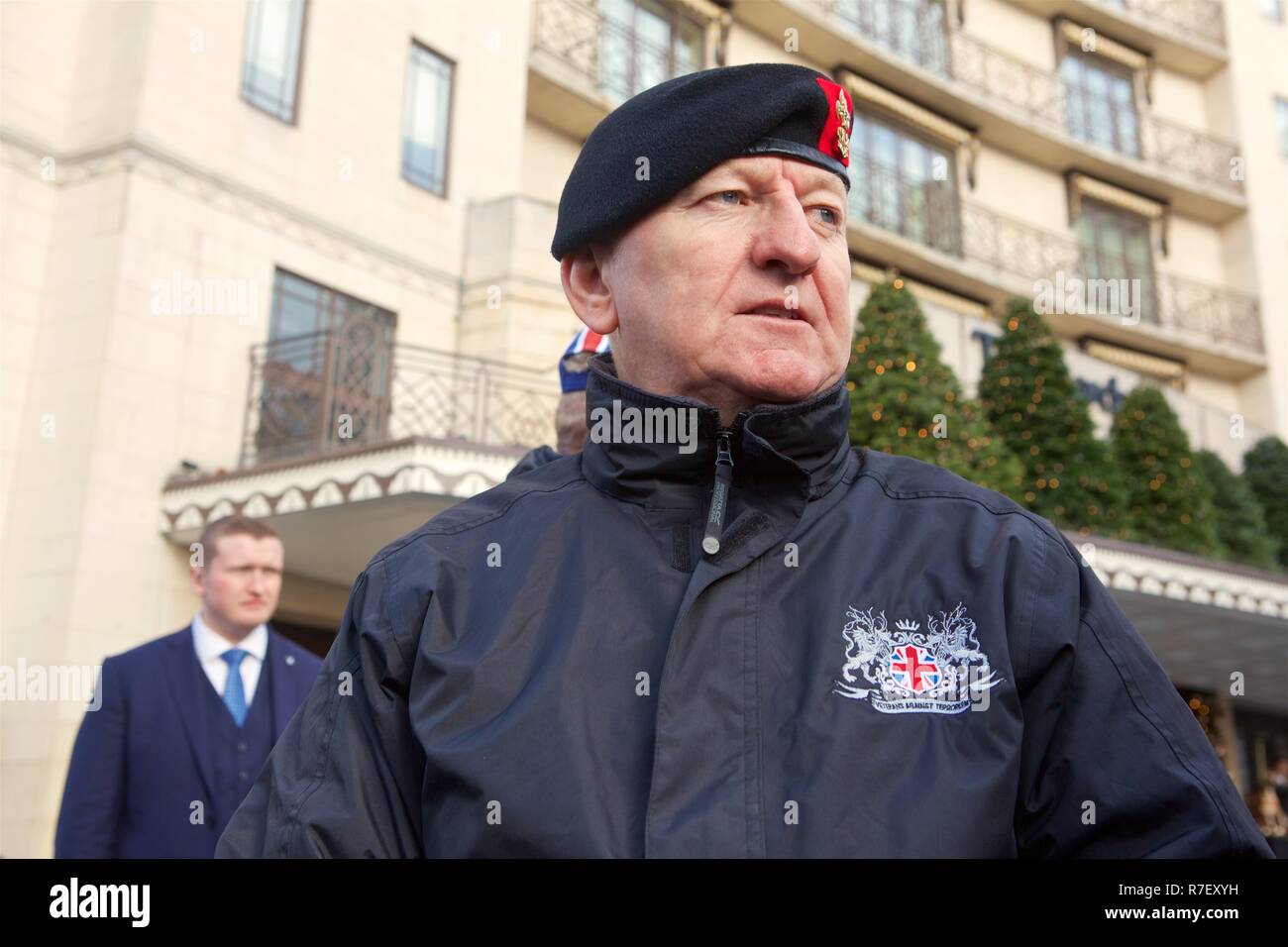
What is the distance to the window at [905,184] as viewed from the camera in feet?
69.3

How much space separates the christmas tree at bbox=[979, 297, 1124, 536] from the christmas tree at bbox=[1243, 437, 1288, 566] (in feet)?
21.7

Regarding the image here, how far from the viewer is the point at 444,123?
15.5 meters

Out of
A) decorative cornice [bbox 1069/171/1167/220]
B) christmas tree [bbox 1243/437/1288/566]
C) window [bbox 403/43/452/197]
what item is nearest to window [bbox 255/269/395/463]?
window [bbox 403/43/452/197]

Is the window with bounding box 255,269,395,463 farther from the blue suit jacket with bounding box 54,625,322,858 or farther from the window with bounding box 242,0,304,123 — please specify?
the blue suit jacket with bounding box 54,625,322,858

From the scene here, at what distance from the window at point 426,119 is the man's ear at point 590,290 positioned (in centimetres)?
1381

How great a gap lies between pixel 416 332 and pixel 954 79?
1278 centimetres

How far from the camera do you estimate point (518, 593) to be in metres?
1.44

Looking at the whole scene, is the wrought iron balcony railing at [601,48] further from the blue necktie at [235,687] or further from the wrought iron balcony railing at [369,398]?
the blue necktie at [235,687]

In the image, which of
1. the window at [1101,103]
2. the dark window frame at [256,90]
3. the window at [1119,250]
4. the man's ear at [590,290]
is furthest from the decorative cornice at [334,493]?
the window at [1101,103]

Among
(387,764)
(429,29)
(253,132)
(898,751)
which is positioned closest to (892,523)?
(898,751)

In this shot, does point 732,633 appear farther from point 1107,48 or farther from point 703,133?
point 1107,48

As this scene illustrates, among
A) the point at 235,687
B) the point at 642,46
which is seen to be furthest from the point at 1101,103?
the point at 235,687

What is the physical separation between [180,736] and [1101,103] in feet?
80.7

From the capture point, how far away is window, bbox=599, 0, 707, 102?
17.9 metres
